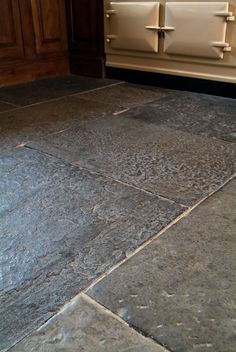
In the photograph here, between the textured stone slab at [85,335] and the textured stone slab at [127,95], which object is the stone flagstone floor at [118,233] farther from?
the textured stone slab at [127,95]

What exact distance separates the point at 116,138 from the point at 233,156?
1.55ft

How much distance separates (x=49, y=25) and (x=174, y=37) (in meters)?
0.94

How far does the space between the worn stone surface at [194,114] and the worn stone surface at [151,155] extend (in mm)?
80

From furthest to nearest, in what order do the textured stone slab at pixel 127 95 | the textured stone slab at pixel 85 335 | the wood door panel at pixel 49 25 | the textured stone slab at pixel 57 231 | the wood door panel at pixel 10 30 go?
the wood door panel at pixel 49 25, the wood door panel at pixel 10 30, the textured stone slab at pixel 127 95, the textured stone slab at pixel 57 231, the textured stone slab at pixel 85 335

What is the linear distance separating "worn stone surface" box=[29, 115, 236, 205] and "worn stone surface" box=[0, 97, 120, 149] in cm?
9

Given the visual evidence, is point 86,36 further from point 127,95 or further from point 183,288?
point 183,288

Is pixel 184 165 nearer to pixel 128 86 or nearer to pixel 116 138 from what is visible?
pixel 116 138

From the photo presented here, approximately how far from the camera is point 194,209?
3.52 ft

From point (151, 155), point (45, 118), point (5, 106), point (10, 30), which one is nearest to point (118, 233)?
point (151, 155)

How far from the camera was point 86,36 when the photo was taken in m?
2.66

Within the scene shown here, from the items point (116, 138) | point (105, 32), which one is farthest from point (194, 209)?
point (105, 32)

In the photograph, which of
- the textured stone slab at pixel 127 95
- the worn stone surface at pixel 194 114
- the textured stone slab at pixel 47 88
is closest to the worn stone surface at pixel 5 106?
the textured stone slab at pixel 47 88

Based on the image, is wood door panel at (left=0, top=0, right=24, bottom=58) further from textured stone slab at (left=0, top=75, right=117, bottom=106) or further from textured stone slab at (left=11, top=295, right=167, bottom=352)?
textured stone slab at (left=11, top=295, right=167, bottom=352)

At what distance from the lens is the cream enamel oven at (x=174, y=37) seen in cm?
202
